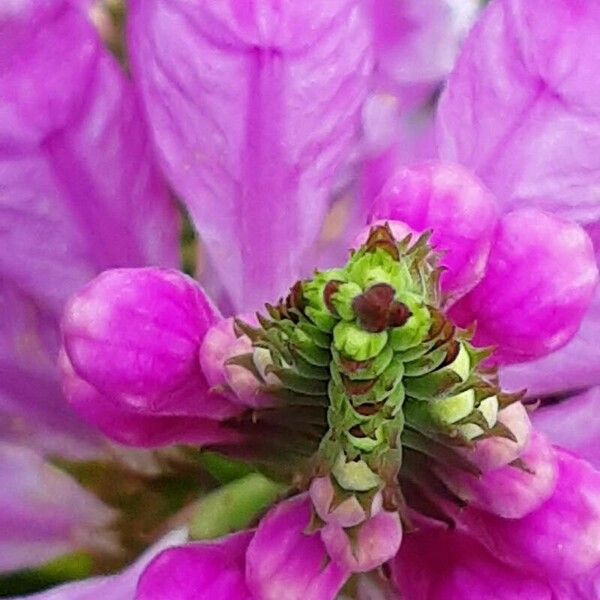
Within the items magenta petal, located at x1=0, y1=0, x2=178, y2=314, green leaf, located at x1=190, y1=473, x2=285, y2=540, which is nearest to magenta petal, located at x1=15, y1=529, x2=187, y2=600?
green leaf, located at x1=190, y1=473, x2=285, y2=540

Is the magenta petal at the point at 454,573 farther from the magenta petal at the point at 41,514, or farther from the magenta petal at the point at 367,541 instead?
the magenta petal at the point at 41,514

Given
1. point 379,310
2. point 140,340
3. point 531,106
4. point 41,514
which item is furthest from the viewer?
point 41,514

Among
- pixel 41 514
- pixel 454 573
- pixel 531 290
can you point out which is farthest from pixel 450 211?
pixel 41 514

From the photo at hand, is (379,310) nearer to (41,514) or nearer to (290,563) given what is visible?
(290,563)

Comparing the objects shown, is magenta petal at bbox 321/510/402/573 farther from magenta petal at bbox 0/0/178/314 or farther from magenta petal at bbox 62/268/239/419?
magenta petal at bbox 0/0/178/314

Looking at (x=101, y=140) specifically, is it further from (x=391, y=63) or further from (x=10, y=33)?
(x=391, y=63)

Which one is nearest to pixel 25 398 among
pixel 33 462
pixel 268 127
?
pixel 33 462

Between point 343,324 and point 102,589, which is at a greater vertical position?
point 343,324
